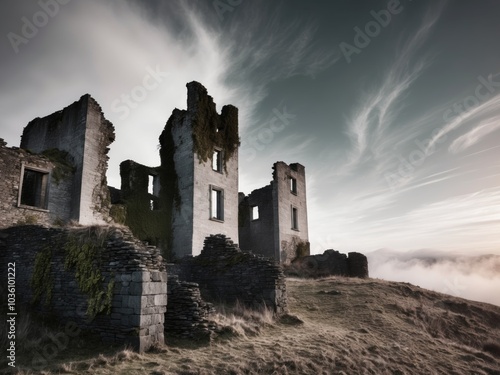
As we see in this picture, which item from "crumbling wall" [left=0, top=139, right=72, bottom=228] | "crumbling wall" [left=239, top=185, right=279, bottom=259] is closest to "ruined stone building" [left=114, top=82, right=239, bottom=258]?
"crumbling wall" [left=0, top=139, right=72, bottom=228]

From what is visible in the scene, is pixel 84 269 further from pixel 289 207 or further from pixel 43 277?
pixel 289 207

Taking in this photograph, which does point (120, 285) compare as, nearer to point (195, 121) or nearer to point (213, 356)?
point (213, 356)

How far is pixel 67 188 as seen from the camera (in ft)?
54.5

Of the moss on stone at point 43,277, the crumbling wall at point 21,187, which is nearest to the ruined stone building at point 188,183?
the crumbling wall at point 21,187

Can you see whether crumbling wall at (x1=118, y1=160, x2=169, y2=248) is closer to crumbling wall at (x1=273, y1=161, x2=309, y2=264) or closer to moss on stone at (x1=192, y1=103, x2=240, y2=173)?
moss on stone at (x1=192, y1=103, x2=240, y2=173)

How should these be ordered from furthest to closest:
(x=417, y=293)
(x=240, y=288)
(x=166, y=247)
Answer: (x=166, y=247) → (x=417, y=293) → (x=240, y=288)

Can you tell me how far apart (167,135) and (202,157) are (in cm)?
300

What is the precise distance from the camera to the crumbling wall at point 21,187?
46.8 ft

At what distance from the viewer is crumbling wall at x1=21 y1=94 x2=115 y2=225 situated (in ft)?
54.4

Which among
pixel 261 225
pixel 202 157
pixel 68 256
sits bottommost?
pixel 68 256

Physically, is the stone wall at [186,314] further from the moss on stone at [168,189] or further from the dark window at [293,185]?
the dark window at [293,185]

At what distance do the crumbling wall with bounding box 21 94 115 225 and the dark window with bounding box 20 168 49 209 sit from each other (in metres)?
1.15

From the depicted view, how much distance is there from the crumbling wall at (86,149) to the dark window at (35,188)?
115cm

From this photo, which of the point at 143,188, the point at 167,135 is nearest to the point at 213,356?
the point at 143,188
